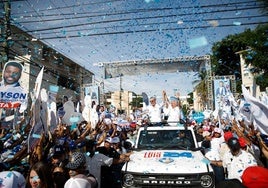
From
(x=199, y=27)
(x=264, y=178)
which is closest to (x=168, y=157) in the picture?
(x=264, y=178)

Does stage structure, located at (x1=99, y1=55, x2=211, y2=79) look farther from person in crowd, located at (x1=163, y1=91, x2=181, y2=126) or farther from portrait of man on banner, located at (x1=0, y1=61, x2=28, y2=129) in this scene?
portrait of man on banner, located at (x1=0, y1=61, x2=28, y2=129)

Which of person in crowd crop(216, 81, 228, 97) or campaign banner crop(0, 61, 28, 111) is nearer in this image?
campaign banner crop(0, 61, 28, 111)

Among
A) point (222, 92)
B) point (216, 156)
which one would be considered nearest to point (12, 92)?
point (216, 156)

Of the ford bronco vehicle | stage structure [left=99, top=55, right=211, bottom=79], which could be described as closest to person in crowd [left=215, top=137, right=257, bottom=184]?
the ford bronco vehicle

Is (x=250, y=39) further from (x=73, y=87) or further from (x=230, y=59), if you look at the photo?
(x=73, y=87)

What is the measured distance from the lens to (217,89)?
21734 mm

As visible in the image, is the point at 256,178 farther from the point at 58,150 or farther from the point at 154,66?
the point at 154,66

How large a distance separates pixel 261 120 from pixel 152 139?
2.54 m

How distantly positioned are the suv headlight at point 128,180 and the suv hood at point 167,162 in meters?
0.10

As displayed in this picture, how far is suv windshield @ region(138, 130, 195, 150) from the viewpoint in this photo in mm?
6228

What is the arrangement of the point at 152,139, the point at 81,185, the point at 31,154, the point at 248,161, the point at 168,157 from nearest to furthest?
the point at 81,185, the point at 31,154, the point at 248,161, the point at 168,157, the point at 152,139

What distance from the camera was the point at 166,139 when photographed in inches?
253

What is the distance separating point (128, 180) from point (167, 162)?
2.51 ft

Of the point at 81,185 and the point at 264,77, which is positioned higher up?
the point at 264,77
